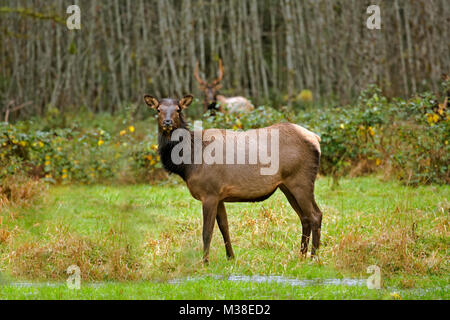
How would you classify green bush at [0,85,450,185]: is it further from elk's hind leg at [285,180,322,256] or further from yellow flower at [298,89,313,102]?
yellow flower at [298,89,313,102]

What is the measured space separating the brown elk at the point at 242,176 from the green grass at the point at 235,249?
16.0 inches

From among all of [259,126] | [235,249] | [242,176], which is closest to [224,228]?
[235,249]

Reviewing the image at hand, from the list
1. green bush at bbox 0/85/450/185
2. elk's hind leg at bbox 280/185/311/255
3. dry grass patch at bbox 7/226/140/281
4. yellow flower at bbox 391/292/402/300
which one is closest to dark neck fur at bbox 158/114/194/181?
dry grass patch at bbox 7/226/140/281

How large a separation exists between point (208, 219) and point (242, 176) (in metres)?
0.63

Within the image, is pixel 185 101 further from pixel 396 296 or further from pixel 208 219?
pixel 396 296

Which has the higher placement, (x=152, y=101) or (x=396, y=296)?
(x=152, y=101)

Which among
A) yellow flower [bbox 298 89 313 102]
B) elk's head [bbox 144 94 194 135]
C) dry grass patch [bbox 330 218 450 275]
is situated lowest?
dry grass patch [bbox 330 218 450 275]

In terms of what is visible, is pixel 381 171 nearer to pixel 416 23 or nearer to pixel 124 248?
pixel 124 248

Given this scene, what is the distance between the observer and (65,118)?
18.2 m

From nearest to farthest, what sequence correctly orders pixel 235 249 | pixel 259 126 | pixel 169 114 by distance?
pixel 169 114
pixel 235 249
pixel 259 126

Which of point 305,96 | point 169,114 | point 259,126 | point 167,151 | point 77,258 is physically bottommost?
point 77,258

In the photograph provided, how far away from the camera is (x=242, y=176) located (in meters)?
7.60

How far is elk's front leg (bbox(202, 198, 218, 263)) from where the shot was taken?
24.3 ft
